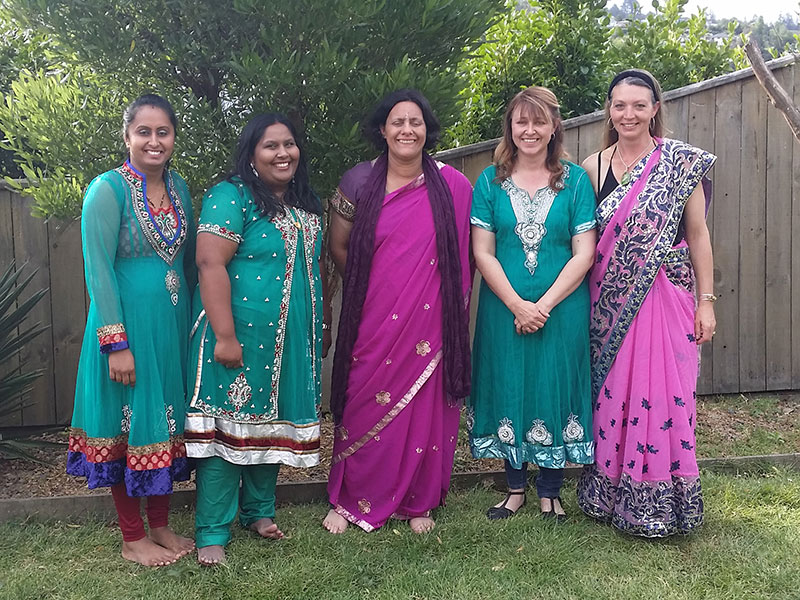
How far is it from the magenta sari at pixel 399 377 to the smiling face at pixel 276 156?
34 cm

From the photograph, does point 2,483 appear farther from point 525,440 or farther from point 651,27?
point 651,27

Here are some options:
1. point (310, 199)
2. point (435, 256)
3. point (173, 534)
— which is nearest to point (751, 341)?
point (435, 256)

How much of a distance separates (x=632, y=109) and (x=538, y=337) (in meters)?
1.07

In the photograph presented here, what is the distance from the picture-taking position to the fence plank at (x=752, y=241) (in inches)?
189

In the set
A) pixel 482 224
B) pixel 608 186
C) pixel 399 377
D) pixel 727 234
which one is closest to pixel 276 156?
pixel 482 224

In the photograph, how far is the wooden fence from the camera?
4645 mm

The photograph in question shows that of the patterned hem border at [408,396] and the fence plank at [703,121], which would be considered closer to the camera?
the patterned hem border at [408,396]

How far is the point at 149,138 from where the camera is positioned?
9.20 ft

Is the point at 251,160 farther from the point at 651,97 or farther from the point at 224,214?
the point at 651,97

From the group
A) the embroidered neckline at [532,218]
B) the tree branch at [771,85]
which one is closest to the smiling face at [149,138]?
the embroidered neckline at [532,218]

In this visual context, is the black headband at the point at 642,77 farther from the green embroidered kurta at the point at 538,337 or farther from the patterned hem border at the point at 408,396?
the patterned hem border at the point at 408,396

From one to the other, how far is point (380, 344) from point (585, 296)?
0.95m

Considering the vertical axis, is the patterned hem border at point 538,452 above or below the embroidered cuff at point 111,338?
below

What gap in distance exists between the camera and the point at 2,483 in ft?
12.6
